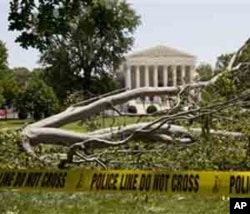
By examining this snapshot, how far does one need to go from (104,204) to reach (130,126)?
218cm

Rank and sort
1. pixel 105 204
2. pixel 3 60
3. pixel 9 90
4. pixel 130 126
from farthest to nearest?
pixel 9 90 → pixel 3 60 → pixel 130 126 → pixel 105 204

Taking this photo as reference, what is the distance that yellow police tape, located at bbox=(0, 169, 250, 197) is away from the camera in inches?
220

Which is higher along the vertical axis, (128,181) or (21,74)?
(21,74)

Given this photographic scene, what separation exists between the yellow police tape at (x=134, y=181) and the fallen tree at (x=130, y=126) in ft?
11.4

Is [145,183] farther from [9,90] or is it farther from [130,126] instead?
[9,90]

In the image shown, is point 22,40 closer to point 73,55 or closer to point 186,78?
point 186,78

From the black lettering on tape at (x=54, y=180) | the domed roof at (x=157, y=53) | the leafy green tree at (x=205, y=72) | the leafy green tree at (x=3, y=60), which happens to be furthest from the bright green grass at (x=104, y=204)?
the domed roof at (x=157, y=53)

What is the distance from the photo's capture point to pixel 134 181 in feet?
19.1

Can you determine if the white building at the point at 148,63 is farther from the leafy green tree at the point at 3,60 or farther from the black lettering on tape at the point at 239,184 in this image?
the black lettering on tape at the point at 239,184

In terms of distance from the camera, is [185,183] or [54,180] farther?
[54,180]

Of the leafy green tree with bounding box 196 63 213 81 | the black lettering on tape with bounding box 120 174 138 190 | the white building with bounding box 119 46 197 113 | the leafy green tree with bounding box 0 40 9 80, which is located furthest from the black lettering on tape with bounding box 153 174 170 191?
the white building with bounding box 119 46 197 113

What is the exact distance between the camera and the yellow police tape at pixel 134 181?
559cm

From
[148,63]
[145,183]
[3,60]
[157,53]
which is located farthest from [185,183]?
[148,63]

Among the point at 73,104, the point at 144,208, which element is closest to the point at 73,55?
the point at 73,104
